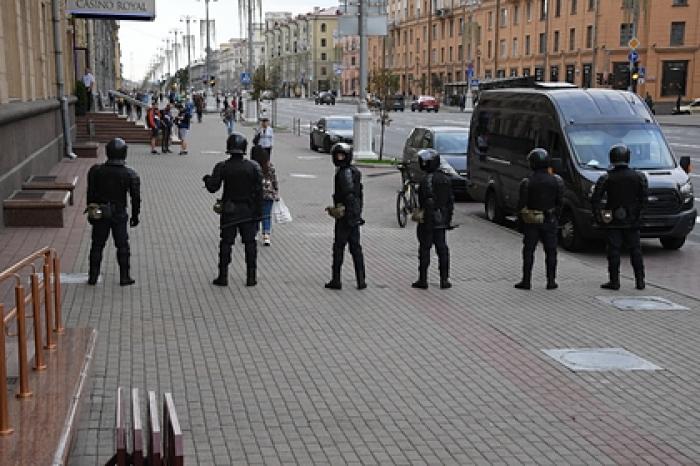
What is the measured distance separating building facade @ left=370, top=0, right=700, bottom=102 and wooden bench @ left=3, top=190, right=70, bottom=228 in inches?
1875

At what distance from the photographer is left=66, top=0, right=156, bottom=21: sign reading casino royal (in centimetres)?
2772

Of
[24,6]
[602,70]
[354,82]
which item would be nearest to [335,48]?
[354,82]

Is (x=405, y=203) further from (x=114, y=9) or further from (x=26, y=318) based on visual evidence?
(x=114, y=9)

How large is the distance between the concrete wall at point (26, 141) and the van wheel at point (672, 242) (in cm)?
1093

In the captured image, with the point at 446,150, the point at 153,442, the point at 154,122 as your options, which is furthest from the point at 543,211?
the point at 154,122

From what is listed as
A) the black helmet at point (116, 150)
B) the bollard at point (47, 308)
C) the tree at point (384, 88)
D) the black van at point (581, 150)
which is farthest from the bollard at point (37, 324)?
the tree at point (384, 88)

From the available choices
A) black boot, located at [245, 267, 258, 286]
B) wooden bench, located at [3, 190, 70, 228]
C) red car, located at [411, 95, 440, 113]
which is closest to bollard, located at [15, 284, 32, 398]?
black boot, located at [245, 267, 258, 286]

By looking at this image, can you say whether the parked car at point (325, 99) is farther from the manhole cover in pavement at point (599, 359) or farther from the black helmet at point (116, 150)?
the manhole cover in pavement at point (599, 359)

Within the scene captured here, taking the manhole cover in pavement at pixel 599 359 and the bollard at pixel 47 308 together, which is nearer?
the bollard at pixel 47 308

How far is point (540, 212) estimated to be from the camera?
436 inches

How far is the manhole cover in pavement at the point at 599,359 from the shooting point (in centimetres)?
782

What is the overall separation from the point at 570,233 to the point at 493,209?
3.33 metres

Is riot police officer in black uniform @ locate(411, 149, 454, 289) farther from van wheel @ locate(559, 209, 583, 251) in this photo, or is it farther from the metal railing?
the metal railing

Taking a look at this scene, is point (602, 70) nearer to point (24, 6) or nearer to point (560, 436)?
point (24, 6)
